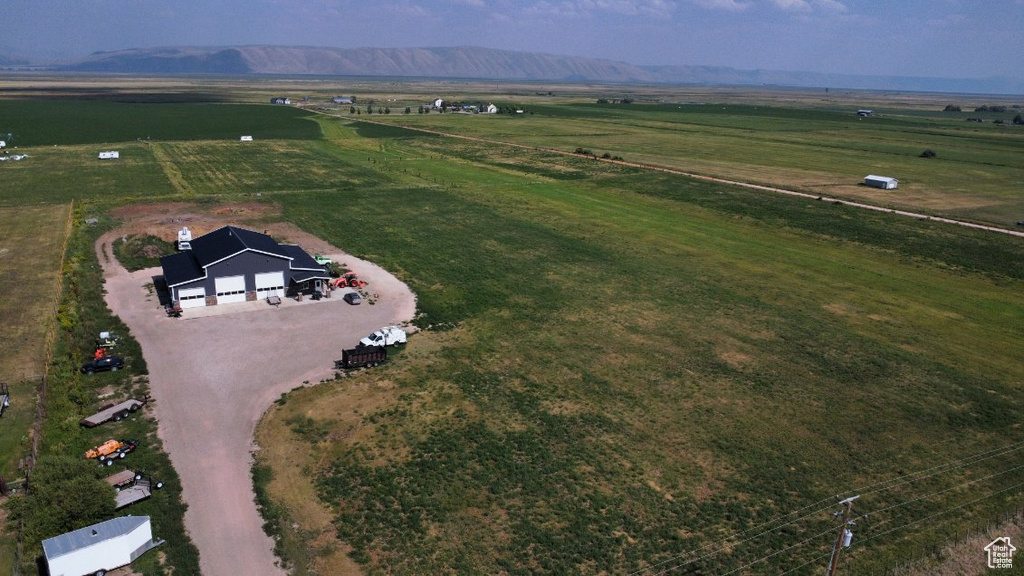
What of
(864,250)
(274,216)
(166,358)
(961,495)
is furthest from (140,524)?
(864,250)

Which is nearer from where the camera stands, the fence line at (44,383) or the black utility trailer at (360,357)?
the fence line at (44,383)

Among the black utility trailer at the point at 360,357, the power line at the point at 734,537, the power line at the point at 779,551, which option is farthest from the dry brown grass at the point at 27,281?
the power line at the point at 779,551

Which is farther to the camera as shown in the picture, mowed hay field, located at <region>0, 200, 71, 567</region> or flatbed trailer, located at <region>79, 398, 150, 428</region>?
flatbed trailer, located at <region>79, 398, 150, 428</region>

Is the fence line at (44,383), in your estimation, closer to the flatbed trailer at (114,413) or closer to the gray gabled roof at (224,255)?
the flatbed trailer at (114,413)

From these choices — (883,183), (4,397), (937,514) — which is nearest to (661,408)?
(937,514)

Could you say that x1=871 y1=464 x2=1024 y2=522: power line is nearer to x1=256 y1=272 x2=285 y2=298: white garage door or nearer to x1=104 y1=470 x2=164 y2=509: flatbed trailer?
x1=104 y1=470 x2=164 y2=509: flatbed trailer

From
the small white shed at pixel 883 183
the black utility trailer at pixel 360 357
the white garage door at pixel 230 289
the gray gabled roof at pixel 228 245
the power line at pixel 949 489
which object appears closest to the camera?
the power line at pixel 949 489

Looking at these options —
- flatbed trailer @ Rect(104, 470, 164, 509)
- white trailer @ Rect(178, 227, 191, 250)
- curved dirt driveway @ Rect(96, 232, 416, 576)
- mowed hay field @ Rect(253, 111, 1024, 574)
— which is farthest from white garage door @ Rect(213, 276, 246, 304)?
flatbed trailer @ Rect(104, 470, 164, 509)

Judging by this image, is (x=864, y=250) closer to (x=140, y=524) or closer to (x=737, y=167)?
(x=737, y=167)
